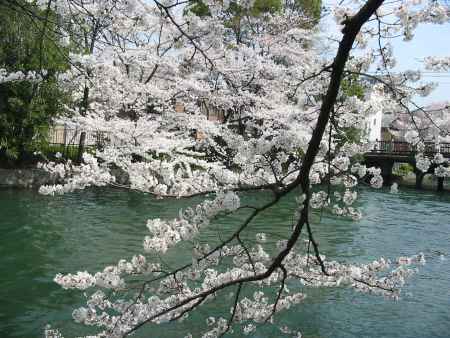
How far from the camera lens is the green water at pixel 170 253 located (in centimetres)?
534

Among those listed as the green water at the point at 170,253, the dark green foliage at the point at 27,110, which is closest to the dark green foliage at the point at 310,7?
the green water at the point at 170,253

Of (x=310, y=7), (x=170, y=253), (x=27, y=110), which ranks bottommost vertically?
(x=170, y=253)

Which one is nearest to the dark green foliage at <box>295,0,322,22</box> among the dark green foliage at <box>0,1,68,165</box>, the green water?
the green water

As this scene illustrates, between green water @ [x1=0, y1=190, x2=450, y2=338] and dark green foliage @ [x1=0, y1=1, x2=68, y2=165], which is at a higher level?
dark green foliage @ [x1=0, y1=1, x2=68, y2=165]

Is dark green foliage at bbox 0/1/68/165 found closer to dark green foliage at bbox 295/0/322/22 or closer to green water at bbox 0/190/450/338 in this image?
green water at bbox 0/190/450/338

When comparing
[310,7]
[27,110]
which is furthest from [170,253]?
[310,7]

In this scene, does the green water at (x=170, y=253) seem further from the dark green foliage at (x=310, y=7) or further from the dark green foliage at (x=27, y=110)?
the dark green foliage at (x=310, y=7)

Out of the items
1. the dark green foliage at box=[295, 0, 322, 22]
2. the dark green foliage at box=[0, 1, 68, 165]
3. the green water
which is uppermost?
the dark green foliage at box=[295, 0, 322, 22]

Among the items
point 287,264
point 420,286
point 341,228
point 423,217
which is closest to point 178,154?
point 341,228

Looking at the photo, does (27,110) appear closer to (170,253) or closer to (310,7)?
(170,253)

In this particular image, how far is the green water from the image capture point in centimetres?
534

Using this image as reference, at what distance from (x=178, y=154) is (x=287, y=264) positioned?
10.4 metres

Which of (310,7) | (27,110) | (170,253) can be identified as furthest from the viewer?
(310,7)

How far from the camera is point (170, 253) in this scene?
7.81 metres
